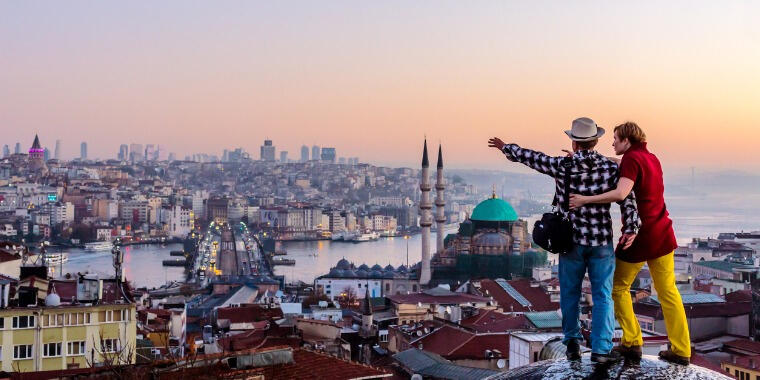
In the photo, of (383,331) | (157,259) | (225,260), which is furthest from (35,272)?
(157,259)

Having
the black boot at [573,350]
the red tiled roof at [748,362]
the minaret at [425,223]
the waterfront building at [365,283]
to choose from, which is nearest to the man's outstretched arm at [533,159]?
the black boot at [573,350]

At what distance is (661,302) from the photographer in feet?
4.79

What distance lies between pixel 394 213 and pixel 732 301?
67.7 m

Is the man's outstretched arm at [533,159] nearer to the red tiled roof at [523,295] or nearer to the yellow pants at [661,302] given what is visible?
the yellow pants at [661,302]

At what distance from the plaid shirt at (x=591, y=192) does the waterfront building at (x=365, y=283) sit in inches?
874

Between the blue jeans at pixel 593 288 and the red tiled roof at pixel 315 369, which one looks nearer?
the blue jeans at pixel 593 288

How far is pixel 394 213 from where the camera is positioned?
263 ft

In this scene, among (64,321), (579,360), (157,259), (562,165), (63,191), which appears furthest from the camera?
(63,191)

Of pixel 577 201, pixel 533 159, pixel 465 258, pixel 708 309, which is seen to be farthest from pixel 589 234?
pixel 465 258

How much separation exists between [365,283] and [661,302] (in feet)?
78.7

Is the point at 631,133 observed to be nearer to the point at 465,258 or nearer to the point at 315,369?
the point at 315,369

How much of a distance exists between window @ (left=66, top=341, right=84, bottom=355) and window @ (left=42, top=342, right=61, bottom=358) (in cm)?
6

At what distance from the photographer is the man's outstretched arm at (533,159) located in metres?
1.55

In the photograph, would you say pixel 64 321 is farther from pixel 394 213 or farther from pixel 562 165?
pixel 394 213
